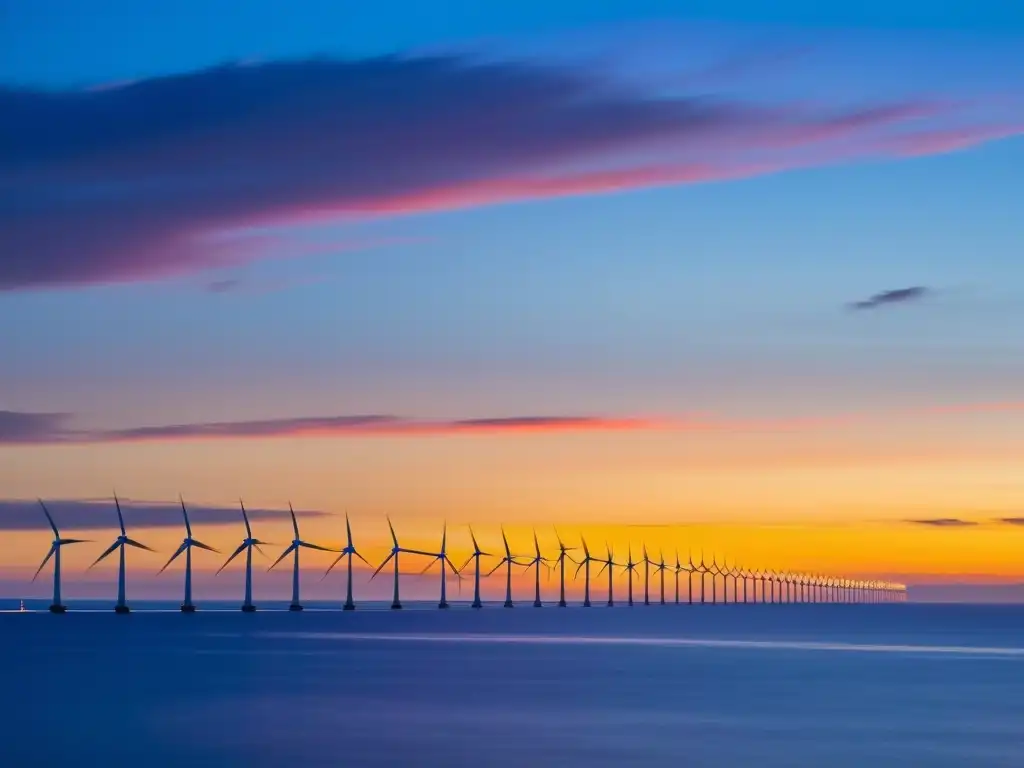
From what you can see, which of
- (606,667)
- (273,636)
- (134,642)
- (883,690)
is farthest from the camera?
(273,636)

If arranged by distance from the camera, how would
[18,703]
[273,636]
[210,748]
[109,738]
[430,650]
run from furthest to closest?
[273,636], [430,650], [18,703], [109,738], [210,748]

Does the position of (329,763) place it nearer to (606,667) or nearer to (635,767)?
(635,767)

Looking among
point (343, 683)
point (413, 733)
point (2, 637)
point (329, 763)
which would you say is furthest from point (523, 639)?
point (329, 763)

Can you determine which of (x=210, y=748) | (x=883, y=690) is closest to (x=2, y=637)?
(x=883, y=690)

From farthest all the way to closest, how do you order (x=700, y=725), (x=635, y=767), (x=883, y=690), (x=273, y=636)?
1. (x=273, y=636)
2. (x=883, y=690)
3. (x=700, y=725)
4. (x=635, y=767)

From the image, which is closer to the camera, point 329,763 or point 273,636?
point 329,763

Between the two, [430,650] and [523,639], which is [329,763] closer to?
[430,650]
